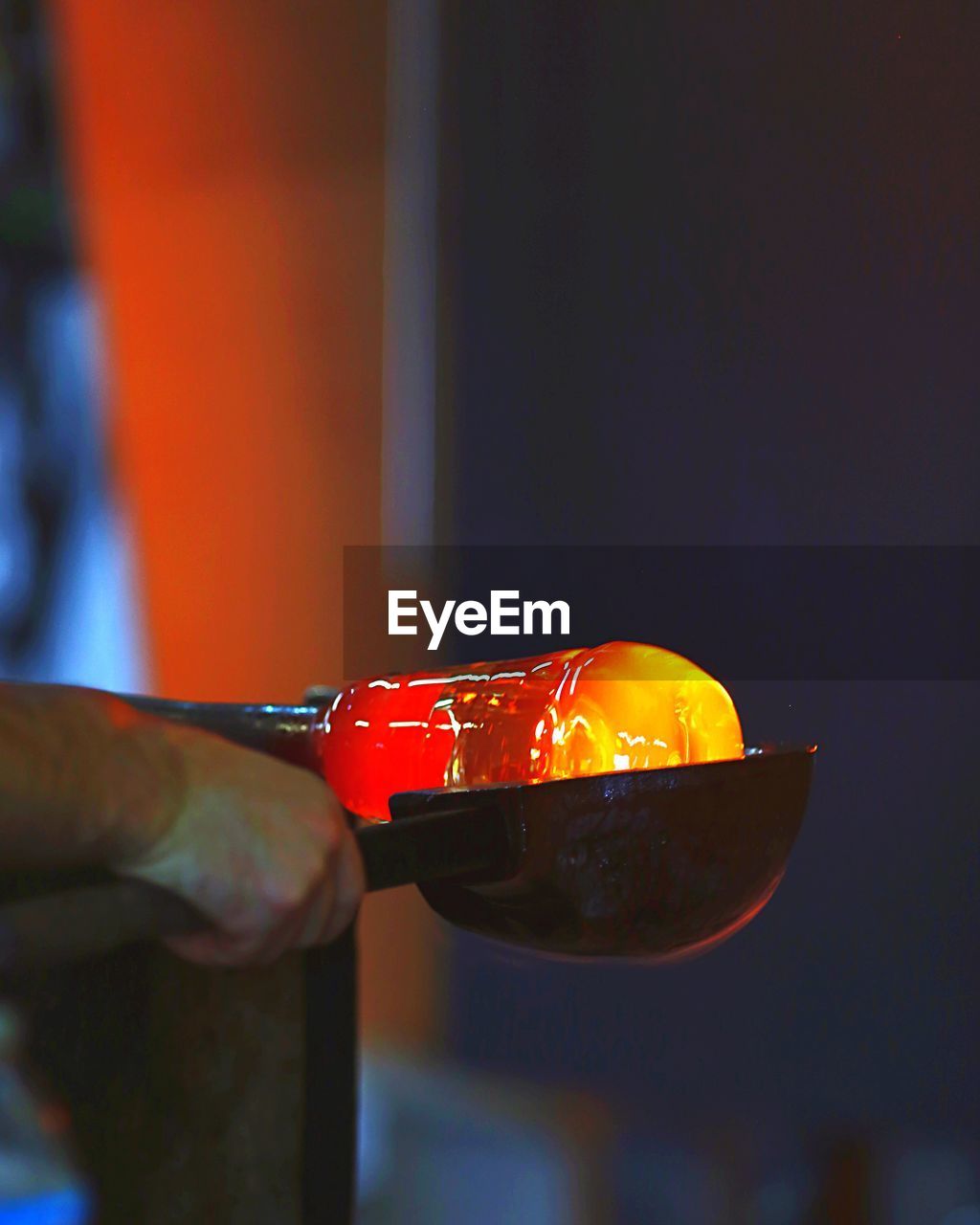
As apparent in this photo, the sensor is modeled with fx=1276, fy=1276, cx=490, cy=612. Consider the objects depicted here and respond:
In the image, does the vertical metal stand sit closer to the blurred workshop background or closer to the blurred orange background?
the blurred workshop background

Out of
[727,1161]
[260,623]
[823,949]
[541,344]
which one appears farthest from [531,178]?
[727,1161]

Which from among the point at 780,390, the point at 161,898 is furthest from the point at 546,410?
the point at 161,898

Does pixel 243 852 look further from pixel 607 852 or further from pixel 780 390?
pixel 780 390

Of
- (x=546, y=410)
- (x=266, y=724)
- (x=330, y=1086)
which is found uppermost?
(x=546, y=410)

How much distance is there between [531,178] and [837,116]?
0.24 meters

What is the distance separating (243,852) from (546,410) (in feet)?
2.18

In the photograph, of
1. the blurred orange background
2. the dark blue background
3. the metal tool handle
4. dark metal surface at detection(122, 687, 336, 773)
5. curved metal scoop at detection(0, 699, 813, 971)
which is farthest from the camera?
the blurred orange background

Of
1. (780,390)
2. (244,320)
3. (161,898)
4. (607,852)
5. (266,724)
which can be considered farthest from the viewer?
(244,320)

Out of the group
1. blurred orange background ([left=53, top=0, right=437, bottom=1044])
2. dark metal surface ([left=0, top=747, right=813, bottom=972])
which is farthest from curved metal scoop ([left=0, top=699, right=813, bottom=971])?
blurred orange background ([left=53, top=0, right=437, bottom=1044])

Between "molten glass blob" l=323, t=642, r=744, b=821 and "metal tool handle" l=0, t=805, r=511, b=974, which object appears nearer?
"metal tool handle" l=0, t=805, r=511, b=974

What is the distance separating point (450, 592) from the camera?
3.27 feet

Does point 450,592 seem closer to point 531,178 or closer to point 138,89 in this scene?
point 531,178

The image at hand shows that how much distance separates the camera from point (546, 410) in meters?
0.91

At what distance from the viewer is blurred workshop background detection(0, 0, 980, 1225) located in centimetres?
75
